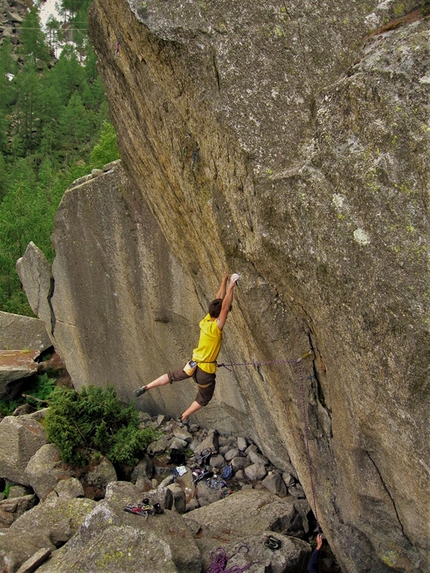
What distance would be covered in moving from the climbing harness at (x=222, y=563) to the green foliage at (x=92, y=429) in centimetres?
457

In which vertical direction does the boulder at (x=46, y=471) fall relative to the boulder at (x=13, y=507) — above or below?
above

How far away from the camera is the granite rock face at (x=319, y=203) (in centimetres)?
560

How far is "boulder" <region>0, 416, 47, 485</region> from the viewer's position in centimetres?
1225

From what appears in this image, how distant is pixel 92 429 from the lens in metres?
12.0

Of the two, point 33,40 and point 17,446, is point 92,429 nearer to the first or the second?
point 17,446

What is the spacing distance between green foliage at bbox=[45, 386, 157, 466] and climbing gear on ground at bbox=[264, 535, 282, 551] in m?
4.71

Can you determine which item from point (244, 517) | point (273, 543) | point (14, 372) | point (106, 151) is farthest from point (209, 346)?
point (106, 151)

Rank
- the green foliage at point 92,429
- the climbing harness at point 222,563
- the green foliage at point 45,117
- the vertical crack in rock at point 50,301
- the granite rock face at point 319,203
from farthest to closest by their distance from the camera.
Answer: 1. the green foliage at point 45,117
2. the vertical crack in rock at point 50,301
3. the green foliage at point 92,429
4. the climbing harness at point 222,563
5. the granite rock face at point 319,203

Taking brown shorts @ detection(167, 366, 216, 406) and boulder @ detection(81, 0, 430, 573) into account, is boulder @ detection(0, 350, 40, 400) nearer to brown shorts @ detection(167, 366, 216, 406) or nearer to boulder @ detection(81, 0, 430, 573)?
brown shorts @ detection(167, 366, 216, 406)

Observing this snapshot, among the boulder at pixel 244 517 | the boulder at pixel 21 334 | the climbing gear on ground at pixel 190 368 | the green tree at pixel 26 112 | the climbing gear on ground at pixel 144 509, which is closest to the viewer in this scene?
the climbing gear on ground at pixel 144 509

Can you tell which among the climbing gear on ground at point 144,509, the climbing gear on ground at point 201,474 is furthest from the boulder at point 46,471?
the climbing gear on ground at point 144,509

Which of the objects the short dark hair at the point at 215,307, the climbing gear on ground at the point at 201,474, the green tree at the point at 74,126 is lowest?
the climbing gear on ground at the point at 201,474

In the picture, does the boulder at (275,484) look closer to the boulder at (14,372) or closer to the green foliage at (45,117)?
the boulder at (14,372)

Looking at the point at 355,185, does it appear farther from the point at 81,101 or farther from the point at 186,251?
the point at 81,101
